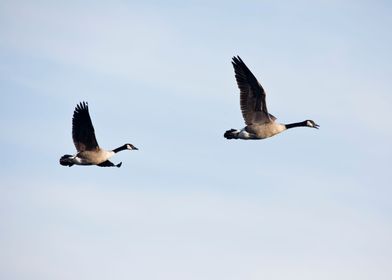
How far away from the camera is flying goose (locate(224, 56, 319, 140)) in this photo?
102 feet

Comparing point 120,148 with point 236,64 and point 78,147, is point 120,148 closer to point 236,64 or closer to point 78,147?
point 78,147

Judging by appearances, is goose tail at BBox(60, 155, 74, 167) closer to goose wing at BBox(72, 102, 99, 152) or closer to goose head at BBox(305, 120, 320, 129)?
goose wing at BBox(72, 102, 99, 152)

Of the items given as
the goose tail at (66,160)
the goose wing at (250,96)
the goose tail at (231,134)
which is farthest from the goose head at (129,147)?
the goose wing at (250,96)

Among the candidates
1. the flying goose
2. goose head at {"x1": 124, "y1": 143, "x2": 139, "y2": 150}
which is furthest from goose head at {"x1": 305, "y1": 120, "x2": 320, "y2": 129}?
goose head at {"x1": 124, "y1": 143, "x2": 139, "y2": 150}

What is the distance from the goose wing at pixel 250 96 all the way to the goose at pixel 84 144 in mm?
4911

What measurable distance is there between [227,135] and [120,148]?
14.7 feet

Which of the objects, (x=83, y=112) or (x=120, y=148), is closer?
(x=83, y=112)

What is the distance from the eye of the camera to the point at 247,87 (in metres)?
31.4

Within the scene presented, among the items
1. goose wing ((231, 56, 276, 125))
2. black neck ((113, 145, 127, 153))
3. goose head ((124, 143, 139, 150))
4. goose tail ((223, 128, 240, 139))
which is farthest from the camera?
goose head ((124, 143, 139, 150))

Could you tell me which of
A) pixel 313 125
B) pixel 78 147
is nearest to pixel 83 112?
pixel 78 147

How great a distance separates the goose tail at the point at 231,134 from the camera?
32094 millimetres

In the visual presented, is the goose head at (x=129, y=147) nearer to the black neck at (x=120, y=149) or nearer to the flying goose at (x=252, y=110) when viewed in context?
the black neck at (x=120, y=149)

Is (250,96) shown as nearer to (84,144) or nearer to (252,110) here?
(252,110)

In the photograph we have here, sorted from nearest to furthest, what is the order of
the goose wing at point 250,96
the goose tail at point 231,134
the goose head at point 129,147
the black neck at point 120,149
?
the goose wing at point 250,96 → the goose tail at point 231,134 → the black neck at point 120,149 → the goose head at point 129,147
